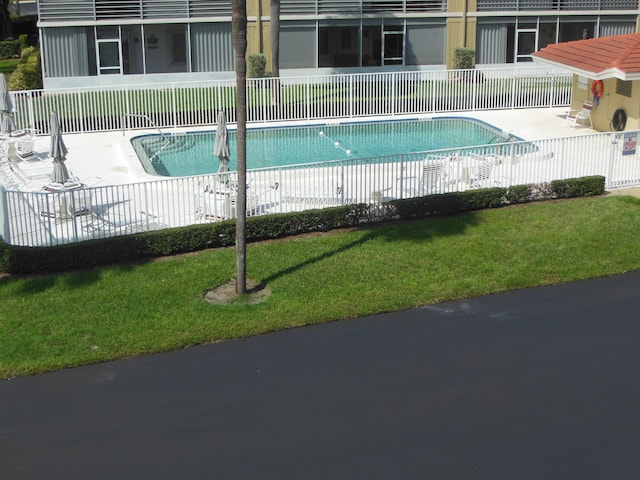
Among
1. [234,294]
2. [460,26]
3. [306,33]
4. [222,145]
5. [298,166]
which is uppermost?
[460,26]

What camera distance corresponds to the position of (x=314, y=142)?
25141 millimetres

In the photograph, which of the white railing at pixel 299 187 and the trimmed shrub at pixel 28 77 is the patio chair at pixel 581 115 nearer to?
the white railing at pixel 299 187

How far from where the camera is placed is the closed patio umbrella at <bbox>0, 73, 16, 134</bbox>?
21.5m

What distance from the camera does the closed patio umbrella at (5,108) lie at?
70.6 ft

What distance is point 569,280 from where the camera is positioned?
47.4 ft

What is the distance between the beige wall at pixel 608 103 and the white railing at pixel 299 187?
4.20 m

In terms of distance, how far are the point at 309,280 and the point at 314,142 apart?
446 inches

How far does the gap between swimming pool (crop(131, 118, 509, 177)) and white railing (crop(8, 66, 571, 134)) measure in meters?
0.74

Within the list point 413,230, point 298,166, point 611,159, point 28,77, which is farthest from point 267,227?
point 28,77

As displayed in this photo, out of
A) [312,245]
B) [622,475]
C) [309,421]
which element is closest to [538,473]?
[622,475]

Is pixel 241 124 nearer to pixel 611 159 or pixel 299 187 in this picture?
pixel 299 187

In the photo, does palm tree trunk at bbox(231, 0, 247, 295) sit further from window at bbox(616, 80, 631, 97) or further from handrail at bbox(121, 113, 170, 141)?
window at bbox(616, 80, 631, 97)

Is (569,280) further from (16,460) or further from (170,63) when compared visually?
(170,63)

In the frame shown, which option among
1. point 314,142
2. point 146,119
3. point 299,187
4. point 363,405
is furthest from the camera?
point 146,119
